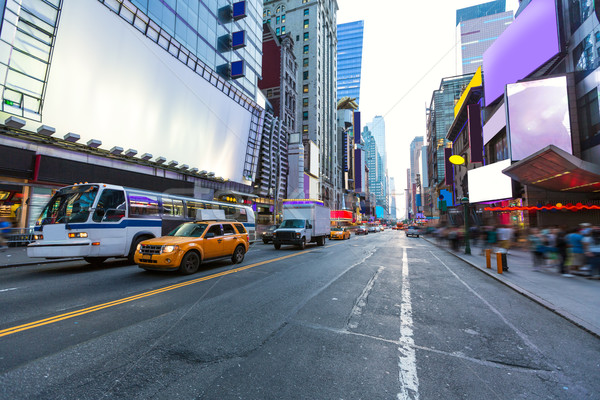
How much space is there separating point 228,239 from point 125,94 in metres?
18.7

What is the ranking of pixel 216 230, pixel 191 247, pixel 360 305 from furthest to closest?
pixel 216 230 → pixel 191 247 → pixel 360 305

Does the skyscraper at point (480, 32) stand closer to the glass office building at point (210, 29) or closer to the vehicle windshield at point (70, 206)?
the glass office building at point (210, 29)

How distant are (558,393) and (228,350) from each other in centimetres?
364

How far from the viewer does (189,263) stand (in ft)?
27.9

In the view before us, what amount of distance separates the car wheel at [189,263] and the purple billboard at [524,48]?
106ft

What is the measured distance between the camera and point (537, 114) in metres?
23.9

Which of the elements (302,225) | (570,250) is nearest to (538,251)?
(570,250)

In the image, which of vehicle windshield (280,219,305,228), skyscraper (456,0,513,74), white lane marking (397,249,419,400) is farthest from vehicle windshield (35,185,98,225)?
skyscraper (456,0,513,74)

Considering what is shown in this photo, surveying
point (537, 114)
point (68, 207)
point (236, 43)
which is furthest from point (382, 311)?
point (236, 43)

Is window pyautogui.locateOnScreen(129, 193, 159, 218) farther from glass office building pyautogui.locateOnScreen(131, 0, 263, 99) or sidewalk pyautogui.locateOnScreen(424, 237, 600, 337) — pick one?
glass office building pyautogui.locateOnScreen(131, 0, 263, 99)

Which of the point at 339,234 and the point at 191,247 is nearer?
the point at 191,247

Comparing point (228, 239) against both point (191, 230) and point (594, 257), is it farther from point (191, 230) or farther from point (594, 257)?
point (594, 257)

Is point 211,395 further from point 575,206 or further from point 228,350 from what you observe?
point 575,206

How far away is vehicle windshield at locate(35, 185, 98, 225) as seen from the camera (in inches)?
367
